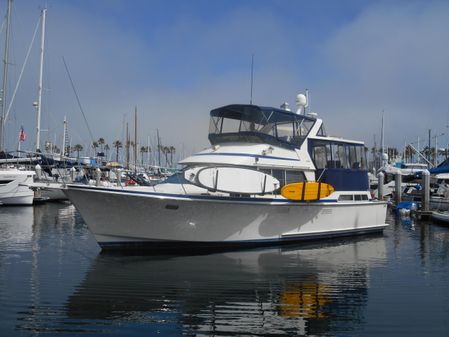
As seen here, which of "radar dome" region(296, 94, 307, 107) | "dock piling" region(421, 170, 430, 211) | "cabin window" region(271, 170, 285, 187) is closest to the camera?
"cabin window" region(271, 170, 285, 187)

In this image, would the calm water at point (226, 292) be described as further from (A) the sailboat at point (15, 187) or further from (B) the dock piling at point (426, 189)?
(A) the sailboat at point (15, 187)

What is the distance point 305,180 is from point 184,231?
475 centimetres

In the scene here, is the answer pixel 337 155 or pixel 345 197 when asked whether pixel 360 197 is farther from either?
pixel 337 155

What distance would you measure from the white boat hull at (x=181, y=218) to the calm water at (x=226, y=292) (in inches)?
21.1

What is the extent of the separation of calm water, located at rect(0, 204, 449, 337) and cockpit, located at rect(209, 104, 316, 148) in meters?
3.64

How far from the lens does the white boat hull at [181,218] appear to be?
1225cm

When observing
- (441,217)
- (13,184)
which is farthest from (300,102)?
(13,184)

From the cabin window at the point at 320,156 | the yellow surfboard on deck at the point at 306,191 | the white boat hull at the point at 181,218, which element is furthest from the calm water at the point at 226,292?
the cabin window at the point at 320,156

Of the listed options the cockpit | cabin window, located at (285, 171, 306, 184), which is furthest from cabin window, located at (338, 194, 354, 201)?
the cockpit

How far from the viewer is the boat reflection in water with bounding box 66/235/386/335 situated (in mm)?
7566

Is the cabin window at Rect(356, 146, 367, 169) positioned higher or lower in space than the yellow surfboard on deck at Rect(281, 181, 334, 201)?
higher

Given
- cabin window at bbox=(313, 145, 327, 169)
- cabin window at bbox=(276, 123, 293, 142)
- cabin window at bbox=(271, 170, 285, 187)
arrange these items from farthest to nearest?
cabin window at bbox=(313, 145, 327, 169) < cabin window at bbox=(276, 123, 293, 142) < cabin window at bbox=(271, 170, 285, 187)

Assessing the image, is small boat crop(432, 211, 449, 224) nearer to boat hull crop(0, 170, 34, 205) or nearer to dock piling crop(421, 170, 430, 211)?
dock piling crop(421, 170, 430, 211)

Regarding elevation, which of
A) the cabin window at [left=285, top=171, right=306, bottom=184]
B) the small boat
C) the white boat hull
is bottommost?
the small boat
